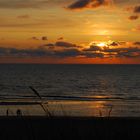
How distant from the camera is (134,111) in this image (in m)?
31.8
